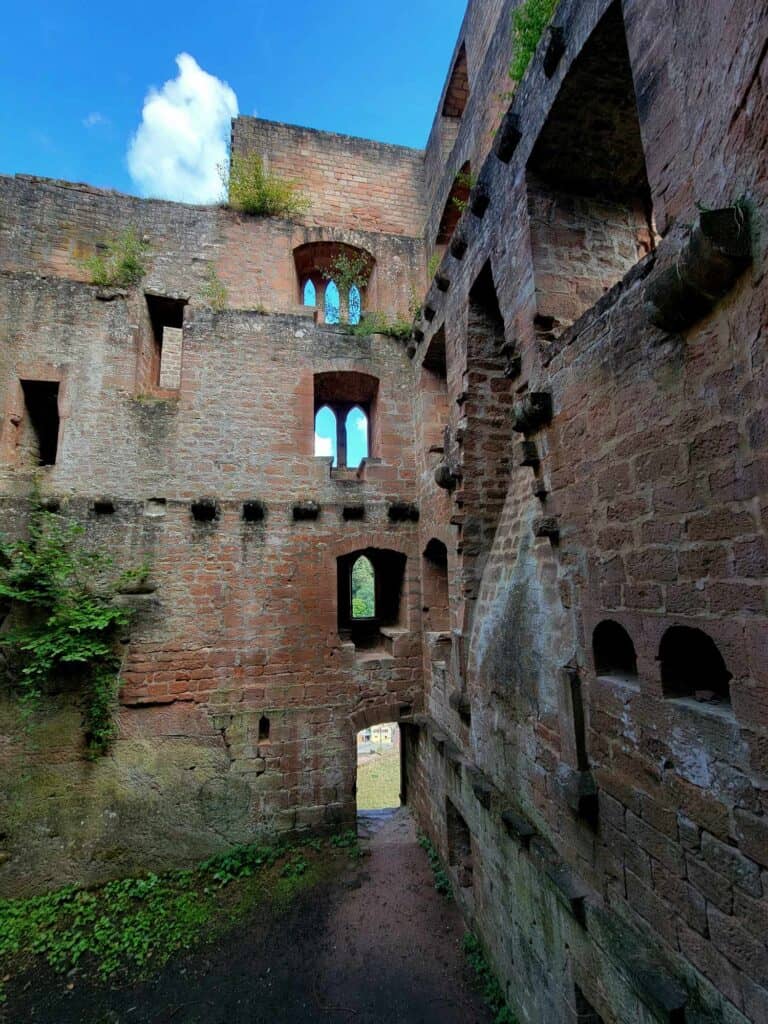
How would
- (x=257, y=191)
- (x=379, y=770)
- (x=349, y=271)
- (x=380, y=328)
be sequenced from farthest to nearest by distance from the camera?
1. (x=379, y=770)
2. (x=349, y=271)
3. (x=257, y=191)
4. (x=380, y=328)

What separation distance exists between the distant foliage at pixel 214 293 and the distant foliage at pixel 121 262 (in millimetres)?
998

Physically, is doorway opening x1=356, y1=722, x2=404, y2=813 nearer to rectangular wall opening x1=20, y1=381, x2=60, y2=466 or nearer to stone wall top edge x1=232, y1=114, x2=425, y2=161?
rectangular wall opening x1=20, y1=381, x2=60, y2=466

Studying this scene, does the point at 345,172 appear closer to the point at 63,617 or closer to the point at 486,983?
the point at 63,617

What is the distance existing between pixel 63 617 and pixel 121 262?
5.63 metres

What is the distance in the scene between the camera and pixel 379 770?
1343 cm

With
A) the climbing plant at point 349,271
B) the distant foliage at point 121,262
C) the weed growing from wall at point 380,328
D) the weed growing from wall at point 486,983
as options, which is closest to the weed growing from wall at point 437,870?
the weed growing from wall at point 486,983

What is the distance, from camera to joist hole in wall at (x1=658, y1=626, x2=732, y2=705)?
2.38 m

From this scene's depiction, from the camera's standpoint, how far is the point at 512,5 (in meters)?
5.64

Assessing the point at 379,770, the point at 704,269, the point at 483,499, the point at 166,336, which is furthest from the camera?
the point at 379,770

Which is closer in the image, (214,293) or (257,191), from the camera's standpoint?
(214,293)

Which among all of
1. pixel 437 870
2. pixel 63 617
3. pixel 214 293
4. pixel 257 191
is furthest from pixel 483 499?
pixel 257 191

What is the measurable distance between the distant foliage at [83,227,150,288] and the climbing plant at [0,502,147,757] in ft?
12.5

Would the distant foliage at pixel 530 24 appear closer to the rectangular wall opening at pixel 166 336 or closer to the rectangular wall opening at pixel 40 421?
the rectangular wall opening at pixel 166 336

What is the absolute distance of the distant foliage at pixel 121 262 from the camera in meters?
7.37
